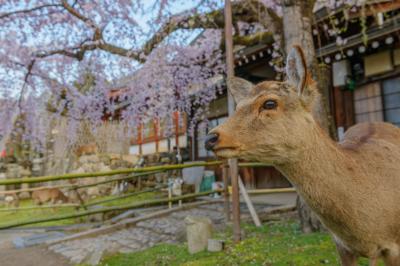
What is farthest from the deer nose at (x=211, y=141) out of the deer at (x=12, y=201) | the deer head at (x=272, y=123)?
the deer at (x=12, y=201)

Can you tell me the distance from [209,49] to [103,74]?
3.46 metres

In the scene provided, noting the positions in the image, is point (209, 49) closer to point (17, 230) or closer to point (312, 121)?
point (17, 230)

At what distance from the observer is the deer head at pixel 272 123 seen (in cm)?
178

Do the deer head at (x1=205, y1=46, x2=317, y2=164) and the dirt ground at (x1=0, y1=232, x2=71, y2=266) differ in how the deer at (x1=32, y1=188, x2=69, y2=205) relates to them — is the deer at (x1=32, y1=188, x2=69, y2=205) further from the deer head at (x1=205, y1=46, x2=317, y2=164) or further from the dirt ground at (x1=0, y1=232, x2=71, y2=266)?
the deer head at (x1=205, y1=46, x2=317, y2=164)

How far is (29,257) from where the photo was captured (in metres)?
5.23

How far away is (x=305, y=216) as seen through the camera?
4.73 metres

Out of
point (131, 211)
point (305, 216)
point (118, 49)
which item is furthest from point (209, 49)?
point (305, 216)

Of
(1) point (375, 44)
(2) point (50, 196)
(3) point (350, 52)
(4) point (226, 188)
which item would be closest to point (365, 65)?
(3) point (350, 52)

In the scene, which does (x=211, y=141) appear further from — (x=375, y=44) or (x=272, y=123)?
(x=375, y=44)

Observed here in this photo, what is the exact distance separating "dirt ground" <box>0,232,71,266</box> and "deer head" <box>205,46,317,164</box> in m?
4.19

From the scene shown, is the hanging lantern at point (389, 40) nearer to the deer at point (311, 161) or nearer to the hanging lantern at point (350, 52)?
the hanging lantern at point (350, 52)

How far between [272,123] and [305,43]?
347 centimetres

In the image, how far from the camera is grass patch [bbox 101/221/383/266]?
12.3ft

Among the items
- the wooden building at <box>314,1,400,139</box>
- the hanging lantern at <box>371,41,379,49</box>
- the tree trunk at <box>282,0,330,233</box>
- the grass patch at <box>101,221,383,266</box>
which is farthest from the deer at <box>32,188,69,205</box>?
the hanging lantern at <box>371,41,379,49</box>
